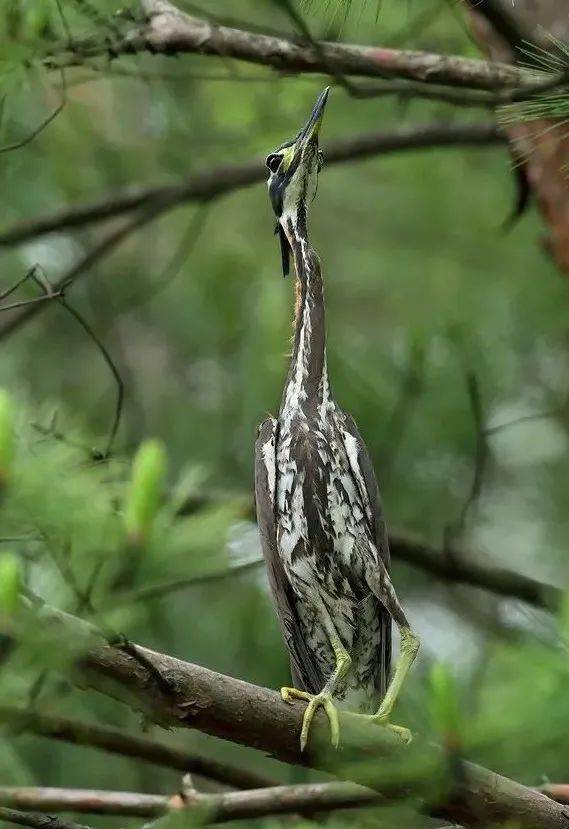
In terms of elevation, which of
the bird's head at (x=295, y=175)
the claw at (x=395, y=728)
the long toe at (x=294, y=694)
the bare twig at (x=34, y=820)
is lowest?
the bare twig at (x=34, y=820)

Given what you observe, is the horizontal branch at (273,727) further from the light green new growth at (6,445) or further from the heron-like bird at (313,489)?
the heron-like bird at (313,489)

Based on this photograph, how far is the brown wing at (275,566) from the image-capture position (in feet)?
8.48

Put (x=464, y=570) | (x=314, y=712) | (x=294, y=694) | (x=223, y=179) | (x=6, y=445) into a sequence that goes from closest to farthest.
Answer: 1. (x=6, y=445)
2. (x=314, y=712)
3. (x=294, y=694)
4. (x=464, y=570)
5. (x=223, y=179)

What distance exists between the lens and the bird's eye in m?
2.60

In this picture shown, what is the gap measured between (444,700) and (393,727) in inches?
30.8

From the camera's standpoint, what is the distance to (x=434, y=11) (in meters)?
3.04

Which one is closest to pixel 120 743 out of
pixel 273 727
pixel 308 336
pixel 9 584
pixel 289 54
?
pixel 273 727

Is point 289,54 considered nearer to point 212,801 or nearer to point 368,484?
point 368,484

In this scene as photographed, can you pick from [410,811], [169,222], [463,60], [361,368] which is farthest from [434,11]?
[169,222]

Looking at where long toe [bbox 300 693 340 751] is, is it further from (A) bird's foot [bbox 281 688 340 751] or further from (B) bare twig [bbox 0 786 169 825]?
(B) bare twig [bbox 0 786 169 825]

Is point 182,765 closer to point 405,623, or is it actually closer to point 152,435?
point 405,623

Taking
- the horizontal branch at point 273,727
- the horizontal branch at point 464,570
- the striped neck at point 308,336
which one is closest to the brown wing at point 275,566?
the striped neck at point 308,336

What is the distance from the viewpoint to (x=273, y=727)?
1.87m

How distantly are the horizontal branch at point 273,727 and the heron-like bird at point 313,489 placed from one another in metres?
0.45
